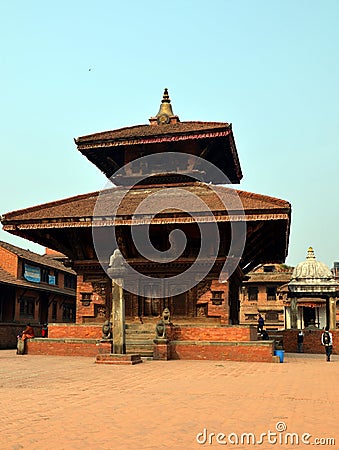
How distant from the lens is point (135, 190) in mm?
24266

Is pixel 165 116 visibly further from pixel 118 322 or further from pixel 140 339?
pixel 118 322

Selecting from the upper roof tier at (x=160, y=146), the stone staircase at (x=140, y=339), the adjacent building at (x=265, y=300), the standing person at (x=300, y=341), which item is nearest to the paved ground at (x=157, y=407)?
the stone staircase at (x=140, y=339)

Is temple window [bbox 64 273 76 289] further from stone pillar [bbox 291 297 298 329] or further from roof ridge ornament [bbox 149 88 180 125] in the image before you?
roof ridge ornament [bbox 149 88 180 125]

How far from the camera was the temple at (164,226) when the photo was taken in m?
20.5

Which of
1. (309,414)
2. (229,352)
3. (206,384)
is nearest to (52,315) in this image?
(229,352)

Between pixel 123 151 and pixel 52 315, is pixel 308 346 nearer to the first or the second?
pixel 123 151

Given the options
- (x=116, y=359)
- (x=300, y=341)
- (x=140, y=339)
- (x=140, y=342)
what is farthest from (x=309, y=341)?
(x=116, y=359)

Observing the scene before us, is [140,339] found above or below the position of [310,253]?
below

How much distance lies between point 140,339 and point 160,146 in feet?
29.8

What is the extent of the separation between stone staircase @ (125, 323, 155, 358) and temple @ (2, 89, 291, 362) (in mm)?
472

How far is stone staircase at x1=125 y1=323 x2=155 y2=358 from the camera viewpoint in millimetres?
20000

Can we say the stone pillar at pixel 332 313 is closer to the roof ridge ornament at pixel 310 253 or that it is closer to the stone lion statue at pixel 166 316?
the roof ridge ornament at pixel 310 253

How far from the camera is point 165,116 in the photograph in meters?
26.5

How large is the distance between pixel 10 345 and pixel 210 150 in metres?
17.5
